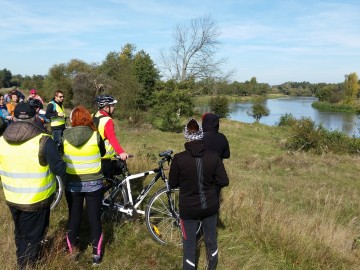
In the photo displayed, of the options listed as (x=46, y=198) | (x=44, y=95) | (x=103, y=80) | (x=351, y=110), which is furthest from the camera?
(x=351, y=110)

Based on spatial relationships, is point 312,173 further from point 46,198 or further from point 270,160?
point 46,198

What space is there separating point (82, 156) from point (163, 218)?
1.56 metres

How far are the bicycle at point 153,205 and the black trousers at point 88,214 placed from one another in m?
0.75

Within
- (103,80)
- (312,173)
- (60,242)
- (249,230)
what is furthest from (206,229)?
(103,80)

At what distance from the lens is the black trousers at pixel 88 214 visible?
364cm

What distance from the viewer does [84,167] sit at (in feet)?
11.7

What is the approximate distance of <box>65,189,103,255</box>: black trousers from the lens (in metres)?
3.64

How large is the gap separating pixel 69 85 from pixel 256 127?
80.7 ft

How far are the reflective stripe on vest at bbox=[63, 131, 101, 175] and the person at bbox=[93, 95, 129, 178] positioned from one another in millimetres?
735

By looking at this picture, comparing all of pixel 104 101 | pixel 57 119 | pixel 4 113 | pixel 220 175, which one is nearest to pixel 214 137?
pixel 220 175

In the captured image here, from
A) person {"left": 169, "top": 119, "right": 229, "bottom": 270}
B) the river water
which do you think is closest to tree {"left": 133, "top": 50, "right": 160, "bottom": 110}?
the river water

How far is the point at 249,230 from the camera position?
182 inches

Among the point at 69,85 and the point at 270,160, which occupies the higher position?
the point at 69,85

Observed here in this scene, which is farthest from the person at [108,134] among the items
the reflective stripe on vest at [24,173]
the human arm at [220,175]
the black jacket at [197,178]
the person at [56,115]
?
the person at [56,115]
